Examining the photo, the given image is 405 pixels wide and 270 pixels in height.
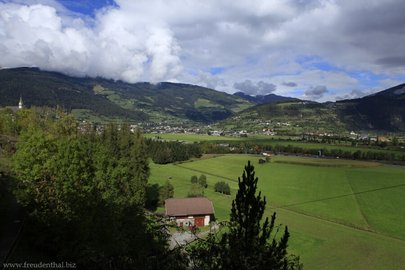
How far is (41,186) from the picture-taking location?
103 feet

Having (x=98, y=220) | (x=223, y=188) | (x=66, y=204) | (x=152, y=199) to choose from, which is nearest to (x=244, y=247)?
(x=98, y=220)

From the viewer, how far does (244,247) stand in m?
10.2

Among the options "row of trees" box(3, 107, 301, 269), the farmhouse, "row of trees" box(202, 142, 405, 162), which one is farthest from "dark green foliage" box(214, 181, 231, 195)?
"row of trees" box(202, 142, 405, 162)

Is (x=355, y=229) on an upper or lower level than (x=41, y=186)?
lower

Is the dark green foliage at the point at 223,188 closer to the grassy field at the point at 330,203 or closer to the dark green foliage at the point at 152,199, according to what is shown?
the grassy field at the point at 330,203

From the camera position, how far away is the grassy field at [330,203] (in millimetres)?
45719

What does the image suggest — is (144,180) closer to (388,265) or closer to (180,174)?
(388,265)

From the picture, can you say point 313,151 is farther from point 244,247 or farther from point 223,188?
point 244,247

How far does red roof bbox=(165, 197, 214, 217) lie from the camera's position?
60.6m

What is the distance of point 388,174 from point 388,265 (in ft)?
223

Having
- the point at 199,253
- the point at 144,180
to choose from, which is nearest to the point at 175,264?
the point at 199,253

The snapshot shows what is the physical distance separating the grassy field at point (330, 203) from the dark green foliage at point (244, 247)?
31.9 m

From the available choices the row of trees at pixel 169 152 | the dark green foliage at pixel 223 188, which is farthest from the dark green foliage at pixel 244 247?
the row of trees at pixel 169 152

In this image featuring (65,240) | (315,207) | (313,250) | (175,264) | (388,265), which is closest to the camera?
(175,264)
